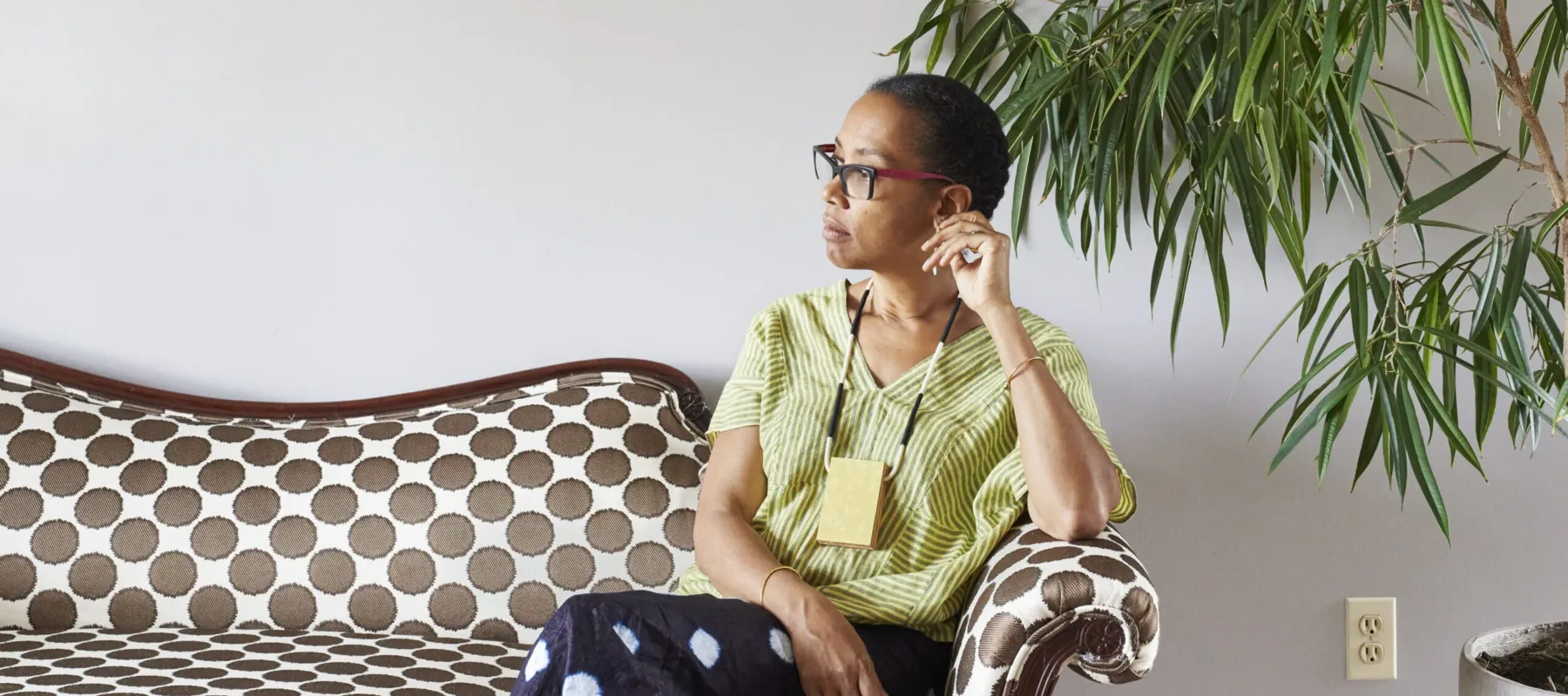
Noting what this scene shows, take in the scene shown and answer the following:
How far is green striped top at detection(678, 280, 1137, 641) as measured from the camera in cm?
149

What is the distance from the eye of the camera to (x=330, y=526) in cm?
187

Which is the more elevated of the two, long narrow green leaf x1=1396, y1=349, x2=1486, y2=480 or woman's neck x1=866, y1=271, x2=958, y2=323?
woman's neck x1=866, y1=271, x2=958, y2=323

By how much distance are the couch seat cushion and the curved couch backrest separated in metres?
0.05

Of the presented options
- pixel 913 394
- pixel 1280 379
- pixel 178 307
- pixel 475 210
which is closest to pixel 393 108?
pixel 475 210

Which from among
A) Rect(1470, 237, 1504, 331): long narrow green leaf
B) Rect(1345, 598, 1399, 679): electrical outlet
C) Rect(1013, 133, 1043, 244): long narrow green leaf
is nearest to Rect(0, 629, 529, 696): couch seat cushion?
Rect(1013, 133, 1043, 244): long narrow green leaf

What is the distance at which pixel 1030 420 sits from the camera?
143 centimetres

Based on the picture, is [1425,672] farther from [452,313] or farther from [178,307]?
[178,307]

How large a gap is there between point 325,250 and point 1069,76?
4.33 feet

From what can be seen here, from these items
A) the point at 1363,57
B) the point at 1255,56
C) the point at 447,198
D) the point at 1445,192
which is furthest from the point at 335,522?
→ the point at 1445,192

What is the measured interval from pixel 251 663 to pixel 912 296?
105 centimetres

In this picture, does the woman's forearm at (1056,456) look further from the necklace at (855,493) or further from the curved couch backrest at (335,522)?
the curved couch backrest at (335,522)

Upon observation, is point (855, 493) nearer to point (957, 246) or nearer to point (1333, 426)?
point (957, 246)

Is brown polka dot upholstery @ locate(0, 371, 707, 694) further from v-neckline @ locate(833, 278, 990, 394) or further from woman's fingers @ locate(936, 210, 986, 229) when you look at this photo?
woman's fingers @ locate(936, 210, 986, 229)

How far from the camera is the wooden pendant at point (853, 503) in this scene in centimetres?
147
